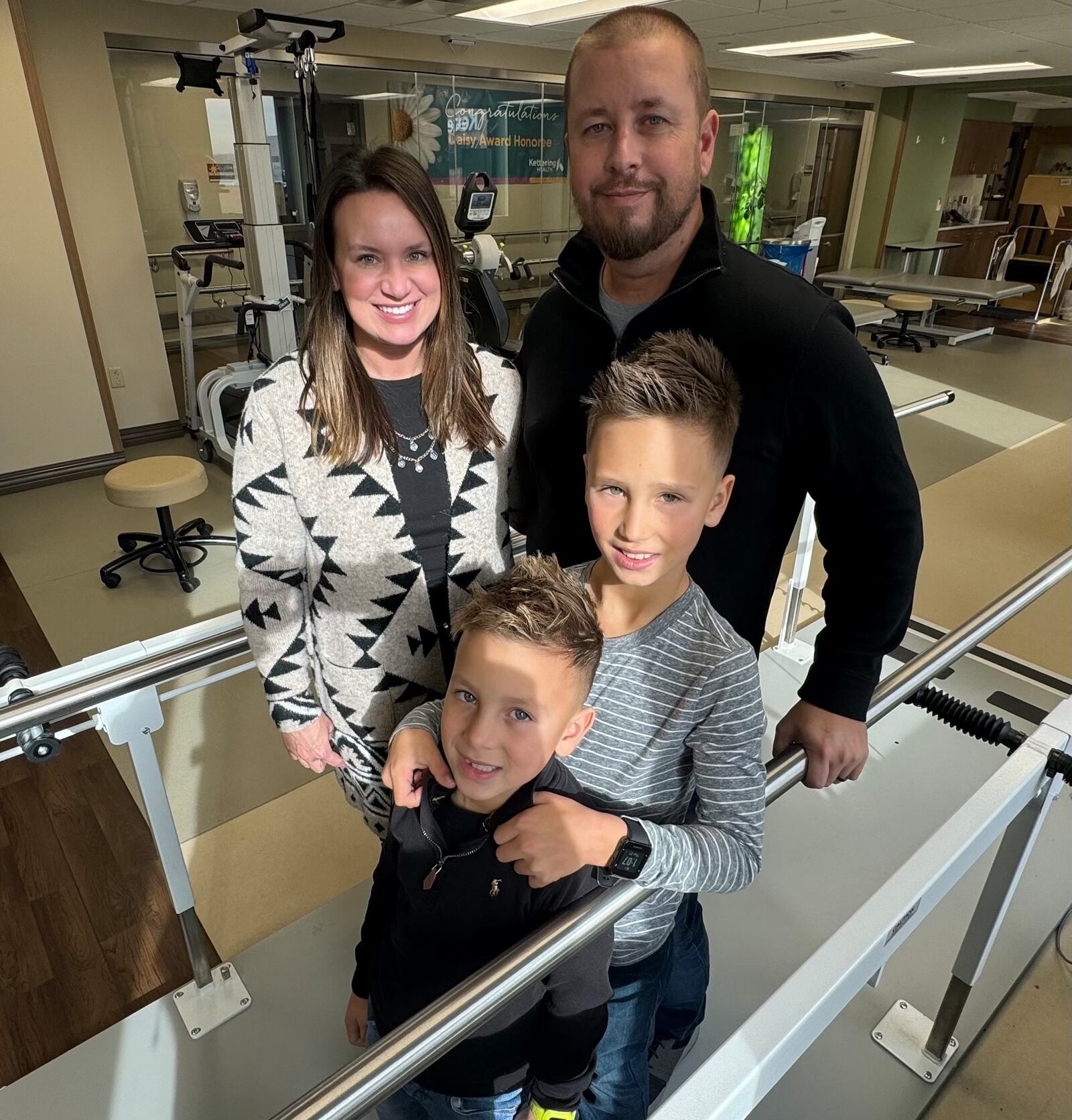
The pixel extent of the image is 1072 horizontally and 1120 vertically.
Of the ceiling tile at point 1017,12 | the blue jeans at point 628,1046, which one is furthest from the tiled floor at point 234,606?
the ceiling tile at point 1017,12

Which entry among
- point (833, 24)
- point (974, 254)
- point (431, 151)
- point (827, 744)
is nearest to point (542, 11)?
point (431, 151)

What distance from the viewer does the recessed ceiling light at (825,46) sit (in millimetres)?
6191

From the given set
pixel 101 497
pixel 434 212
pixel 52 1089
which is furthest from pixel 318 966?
pixel 101 497

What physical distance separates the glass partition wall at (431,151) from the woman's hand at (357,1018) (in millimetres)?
4274

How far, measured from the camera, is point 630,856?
2.64 ft

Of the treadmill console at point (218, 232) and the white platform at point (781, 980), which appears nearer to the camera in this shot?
the white platform at point (781, 980)

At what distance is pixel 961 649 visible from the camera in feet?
4.06

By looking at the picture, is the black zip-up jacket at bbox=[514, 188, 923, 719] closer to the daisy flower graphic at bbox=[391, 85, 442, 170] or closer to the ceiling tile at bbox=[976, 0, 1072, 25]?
the ceiling tile at bbox=[976, 0, 1072, 25]

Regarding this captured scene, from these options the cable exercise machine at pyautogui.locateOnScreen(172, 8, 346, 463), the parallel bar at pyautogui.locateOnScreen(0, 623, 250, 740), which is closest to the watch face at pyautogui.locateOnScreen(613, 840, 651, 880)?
the parallel bar at pyautogui.locateOnScreen(0, 623, 250, 740)

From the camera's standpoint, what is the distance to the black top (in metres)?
1.16

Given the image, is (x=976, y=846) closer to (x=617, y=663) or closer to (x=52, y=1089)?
(x=617, y=663)

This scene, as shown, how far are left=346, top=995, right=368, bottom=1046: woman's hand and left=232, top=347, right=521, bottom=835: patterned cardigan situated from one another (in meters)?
0.28

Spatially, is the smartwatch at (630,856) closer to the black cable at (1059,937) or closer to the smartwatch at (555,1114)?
the smartwatch at (555,1114)

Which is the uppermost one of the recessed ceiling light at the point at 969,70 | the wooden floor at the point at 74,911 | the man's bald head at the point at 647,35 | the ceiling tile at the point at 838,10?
the ceiling tile at the point at 838,10
